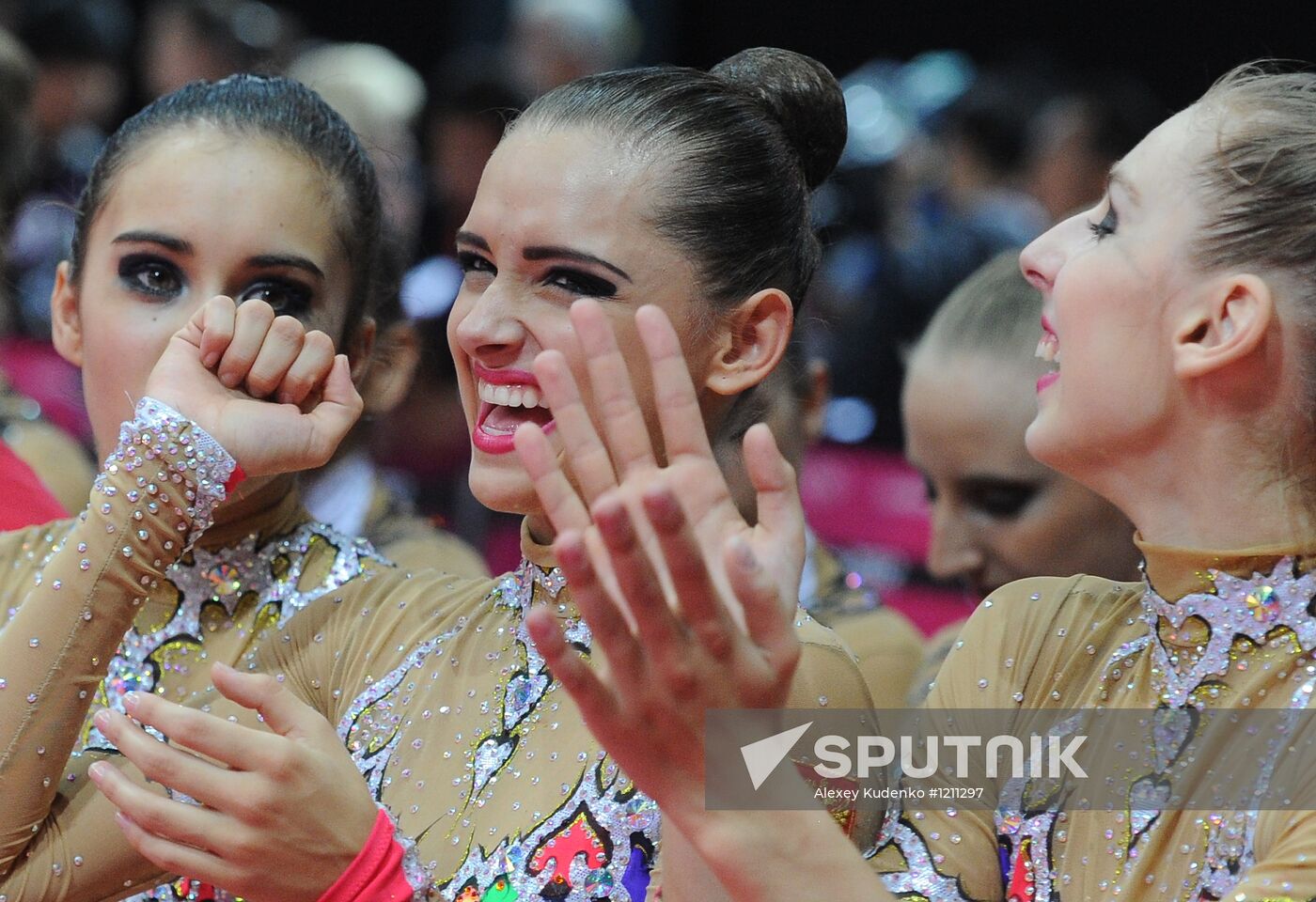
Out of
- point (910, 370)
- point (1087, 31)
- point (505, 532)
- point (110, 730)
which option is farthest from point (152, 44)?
point (110, 730)

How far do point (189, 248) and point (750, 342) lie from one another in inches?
26.9

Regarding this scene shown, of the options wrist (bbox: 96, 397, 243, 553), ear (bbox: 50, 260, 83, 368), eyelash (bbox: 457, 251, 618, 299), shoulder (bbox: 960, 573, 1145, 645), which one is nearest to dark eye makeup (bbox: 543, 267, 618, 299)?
eyelash (bbox: 457, 251, 618, 299)

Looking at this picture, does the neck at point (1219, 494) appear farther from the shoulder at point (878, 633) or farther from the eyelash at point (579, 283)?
the shoulder at point (878, 633)

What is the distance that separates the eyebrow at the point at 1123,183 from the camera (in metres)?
1.51

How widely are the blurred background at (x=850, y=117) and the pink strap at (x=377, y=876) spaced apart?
224 centimetres

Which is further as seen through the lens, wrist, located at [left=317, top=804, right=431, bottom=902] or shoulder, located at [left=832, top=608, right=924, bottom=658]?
shoulder, located at [left=832, top=608, right=924, bottom=658]

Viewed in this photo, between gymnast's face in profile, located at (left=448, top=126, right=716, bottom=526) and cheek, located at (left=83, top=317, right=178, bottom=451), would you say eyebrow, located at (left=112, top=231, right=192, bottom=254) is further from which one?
gymnast's face in profile, located at (left=448, top=126, right=716, bottom=526)

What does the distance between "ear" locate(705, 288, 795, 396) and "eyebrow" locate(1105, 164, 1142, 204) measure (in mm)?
379

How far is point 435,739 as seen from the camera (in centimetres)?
174

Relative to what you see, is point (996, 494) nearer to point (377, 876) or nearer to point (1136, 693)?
point (1136, 693)

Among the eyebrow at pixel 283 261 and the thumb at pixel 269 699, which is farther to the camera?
the eyebrow at pixel 283 261

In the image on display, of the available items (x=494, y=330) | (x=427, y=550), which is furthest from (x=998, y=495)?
(x=494, y=330)

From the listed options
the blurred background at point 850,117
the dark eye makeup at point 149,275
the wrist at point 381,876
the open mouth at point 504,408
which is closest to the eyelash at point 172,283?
the dark eye makeup at point 149,275

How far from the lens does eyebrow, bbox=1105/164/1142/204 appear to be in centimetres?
151
